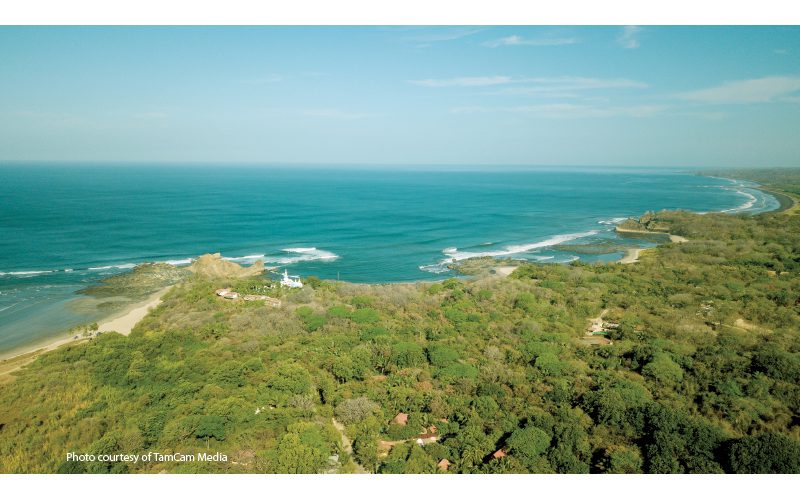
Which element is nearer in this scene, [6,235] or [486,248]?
[6,235]

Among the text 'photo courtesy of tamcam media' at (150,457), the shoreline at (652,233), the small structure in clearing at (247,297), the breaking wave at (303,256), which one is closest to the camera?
the text 'photo courtesy of tamcam media' at (150,457)

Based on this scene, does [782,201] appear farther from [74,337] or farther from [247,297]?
[74,337]

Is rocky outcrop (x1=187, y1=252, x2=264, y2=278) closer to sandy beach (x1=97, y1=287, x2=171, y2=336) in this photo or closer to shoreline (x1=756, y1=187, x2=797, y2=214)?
sandy beach (x1=97, y1=287, x2=171, y2=336)

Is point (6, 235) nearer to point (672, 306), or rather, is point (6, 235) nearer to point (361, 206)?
point (361, 206)

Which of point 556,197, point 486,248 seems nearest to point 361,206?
point 486,248

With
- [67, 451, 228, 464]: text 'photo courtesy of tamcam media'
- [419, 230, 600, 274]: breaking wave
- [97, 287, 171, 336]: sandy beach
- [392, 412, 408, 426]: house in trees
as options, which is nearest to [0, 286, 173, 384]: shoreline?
[97, 287, 171, 336]: sandy beach

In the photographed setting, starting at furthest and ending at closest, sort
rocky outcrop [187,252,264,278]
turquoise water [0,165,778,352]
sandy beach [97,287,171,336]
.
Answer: turquoise water [0,165,778,352]
rocky outcrop [187,252,264,278]
sandy beach [97,287,171,336]

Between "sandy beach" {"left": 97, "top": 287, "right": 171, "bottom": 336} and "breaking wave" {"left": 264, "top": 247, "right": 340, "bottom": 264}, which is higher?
"breaking wave" {"left": 264, "top": 247, "right": 340, "bottom": 264}

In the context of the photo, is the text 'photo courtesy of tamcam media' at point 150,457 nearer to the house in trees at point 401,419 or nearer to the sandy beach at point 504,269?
the house in trees at point 401,419

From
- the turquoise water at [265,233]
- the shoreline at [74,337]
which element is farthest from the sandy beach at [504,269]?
the shoreline at [74,337]
